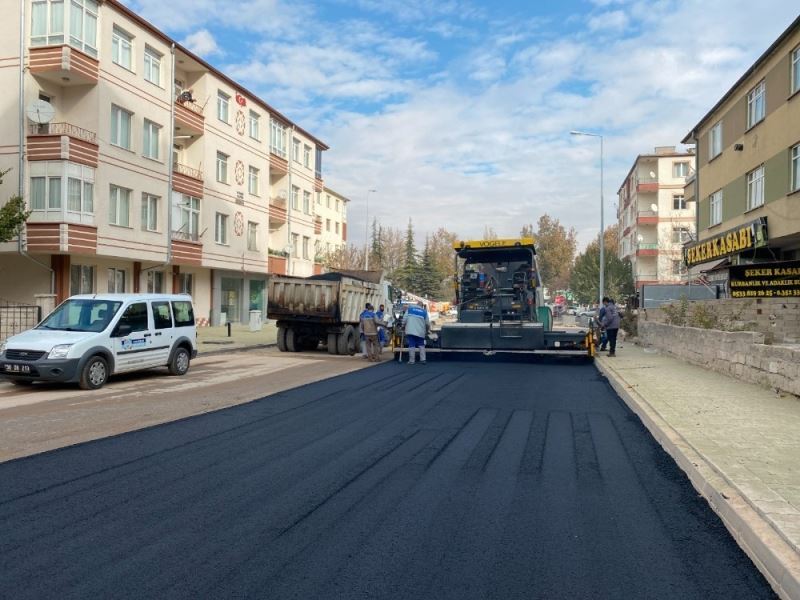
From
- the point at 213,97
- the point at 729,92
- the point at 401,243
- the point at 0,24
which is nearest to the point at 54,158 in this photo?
the point at 0,24

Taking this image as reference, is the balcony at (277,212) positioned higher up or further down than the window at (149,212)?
higher up

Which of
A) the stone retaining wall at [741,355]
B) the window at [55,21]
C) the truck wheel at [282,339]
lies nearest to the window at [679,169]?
the stone retaining wall at [741,355]

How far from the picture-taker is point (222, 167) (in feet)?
113

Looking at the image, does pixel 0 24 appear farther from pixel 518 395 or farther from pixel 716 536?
pixel 716 536

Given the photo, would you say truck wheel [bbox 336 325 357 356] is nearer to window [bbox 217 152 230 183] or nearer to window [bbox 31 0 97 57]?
window [bbox 31 0 97 57]

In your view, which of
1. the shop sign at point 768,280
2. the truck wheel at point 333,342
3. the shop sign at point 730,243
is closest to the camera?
the shop sign at point 768,280

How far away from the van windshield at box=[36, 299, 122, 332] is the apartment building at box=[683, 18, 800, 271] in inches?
763

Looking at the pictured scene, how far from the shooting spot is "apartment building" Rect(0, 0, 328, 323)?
74.6 feet

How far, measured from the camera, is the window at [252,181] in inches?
1468

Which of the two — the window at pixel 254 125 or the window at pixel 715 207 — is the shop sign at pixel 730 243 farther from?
the window at pixel 254 125

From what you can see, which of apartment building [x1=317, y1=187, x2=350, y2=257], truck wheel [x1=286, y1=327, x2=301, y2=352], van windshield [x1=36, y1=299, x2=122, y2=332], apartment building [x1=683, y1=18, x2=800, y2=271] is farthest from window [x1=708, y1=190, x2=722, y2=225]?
apartment building [x1=317, y1=187, x2=350, y2=257]

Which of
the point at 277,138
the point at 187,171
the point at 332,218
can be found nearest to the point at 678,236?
the point at 332,218

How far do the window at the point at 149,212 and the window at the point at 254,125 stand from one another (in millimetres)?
10407

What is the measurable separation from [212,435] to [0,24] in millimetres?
21835
